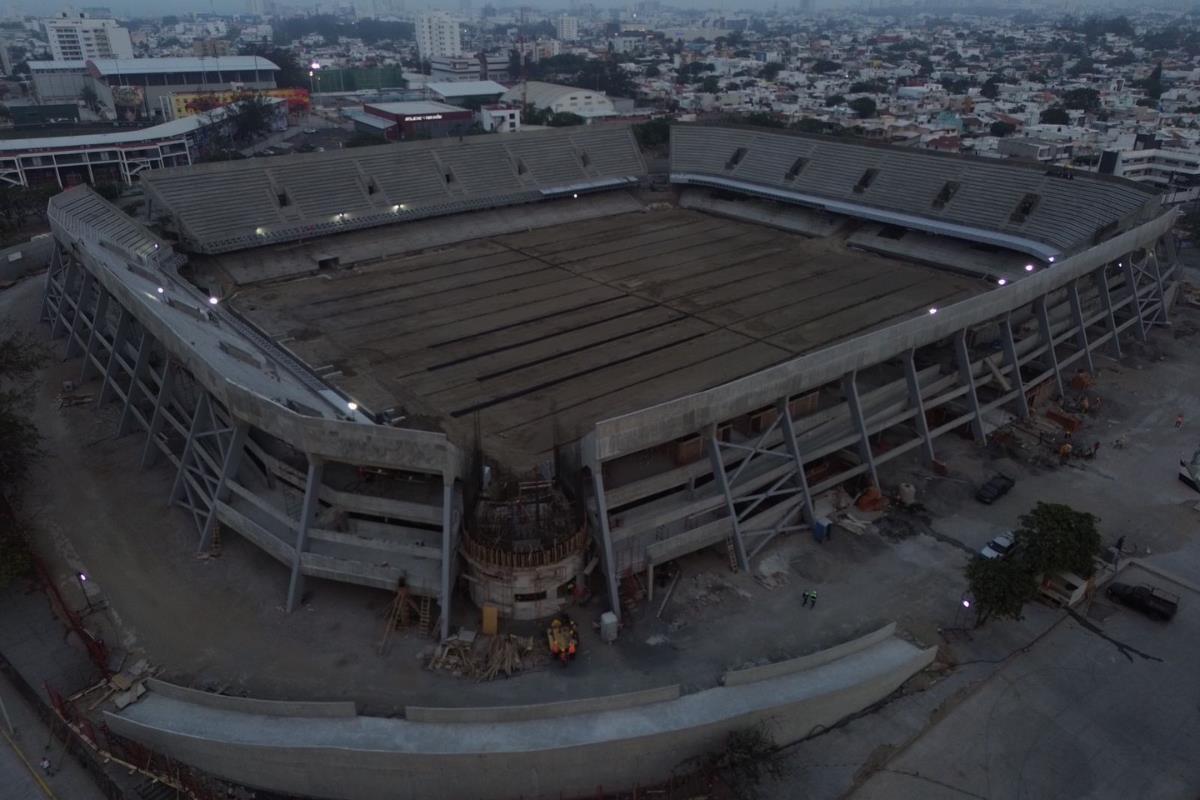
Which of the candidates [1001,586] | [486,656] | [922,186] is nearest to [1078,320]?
[922,186]

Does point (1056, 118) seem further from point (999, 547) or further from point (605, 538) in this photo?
point (605, 538)

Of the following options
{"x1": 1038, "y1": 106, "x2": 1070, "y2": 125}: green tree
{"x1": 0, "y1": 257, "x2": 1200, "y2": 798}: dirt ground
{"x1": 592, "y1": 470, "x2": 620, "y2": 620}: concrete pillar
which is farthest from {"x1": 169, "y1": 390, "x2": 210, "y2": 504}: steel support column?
{"x1": 1038, "y1": 106, "x2": 1070, "y2": 125}: green tree

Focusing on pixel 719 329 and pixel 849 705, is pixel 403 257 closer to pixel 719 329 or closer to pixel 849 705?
pixel 719 329

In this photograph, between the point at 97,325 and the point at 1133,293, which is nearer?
the point at 97,325

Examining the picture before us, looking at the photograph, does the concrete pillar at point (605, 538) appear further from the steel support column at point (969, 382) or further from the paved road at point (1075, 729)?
the steel support column at point (969, 382)

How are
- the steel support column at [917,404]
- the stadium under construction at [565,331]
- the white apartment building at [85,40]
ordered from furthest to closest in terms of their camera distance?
the white apartment building at [85,40] → the steel support column at [917,404] → the stadium under construction at [565,331]

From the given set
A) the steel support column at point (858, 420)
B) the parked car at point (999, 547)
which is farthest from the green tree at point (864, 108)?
the parked car at point (999, 547)
